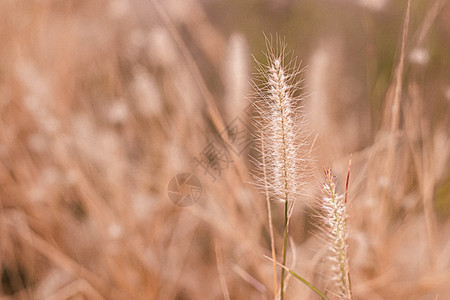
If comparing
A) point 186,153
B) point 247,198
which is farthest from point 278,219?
point 186,153

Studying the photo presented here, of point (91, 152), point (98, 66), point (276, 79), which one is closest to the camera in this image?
point (276, 79)

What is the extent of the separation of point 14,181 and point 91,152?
20 cm

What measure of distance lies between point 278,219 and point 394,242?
22 cm

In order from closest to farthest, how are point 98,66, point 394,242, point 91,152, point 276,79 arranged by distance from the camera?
point 276,79, point 394,242, point 91,152, point 98,66

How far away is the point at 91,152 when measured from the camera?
823 millimetres

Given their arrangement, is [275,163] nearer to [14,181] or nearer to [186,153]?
[186,153]

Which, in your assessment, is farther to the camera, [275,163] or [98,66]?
[98,66]

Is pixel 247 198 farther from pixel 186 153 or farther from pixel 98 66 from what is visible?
pixel 98 66

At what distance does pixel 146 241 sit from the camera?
806 mm

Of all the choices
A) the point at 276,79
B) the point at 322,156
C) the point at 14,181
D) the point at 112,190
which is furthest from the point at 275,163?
the point at 14,181

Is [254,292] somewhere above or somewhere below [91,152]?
below

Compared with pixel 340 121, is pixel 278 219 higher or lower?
lower

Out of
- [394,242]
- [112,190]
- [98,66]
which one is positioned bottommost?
[112,190]

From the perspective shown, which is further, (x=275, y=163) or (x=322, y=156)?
(x=322, y=156)
